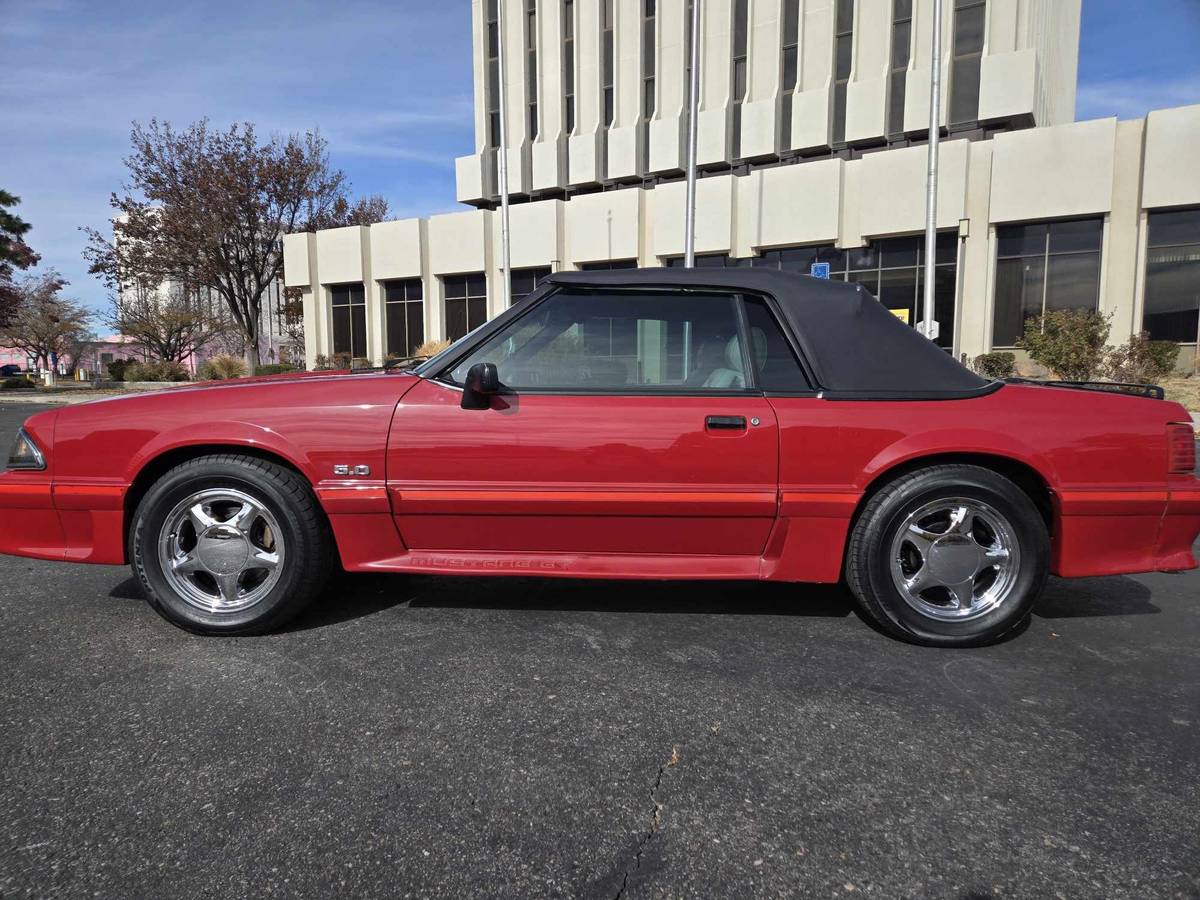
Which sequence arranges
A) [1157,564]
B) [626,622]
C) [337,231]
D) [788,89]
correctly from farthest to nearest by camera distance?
[337,231] < [788,89] < [626,622] < [1157,564]

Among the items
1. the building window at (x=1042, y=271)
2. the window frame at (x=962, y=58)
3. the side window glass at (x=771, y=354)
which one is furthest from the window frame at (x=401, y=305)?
the side window glass at (x=771, y=354)

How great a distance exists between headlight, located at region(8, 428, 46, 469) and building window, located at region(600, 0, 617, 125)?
31492 millimetres

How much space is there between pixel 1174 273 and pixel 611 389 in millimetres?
23003

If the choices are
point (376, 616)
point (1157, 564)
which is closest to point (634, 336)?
point (376, 616)

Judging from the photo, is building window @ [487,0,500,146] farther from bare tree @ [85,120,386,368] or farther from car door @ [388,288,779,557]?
car door @ [388,288,779,557]

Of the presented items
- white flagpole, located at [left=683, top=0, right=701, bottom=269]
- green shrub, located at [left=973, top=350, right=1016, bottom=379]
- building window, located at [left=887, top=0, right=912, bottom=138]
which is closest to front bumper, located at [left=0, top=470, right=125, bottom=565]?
white flagpole, located at [left=683, top=0, right=701, bottom=269]

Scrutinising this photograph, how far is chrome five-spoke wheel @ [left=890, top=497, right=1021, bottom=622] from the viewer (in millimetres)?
3072

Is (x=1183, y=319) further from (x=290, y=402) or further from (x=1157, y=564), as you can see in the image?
(x=290, y=402)

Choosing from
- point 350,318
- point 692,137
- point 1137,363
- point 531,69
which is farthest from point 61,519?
point 531,69

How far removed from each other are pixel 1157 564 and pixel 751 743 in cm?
204

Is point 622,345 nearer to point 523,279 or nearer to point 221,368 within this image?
point 523,279

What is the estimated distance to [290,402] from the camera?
316cm

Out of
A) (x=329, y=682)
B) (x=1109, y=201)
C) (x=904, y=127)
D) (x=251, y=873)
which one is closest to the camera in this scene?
(x=251, y=873)

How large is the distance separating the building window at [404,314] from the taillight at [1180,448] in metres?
31.0
